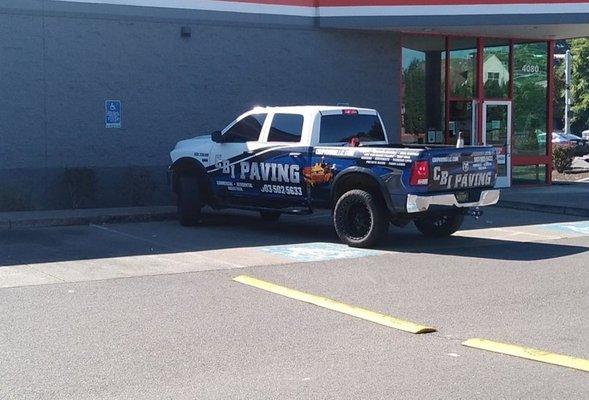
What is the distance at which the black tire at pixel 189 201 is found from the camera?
601 inches

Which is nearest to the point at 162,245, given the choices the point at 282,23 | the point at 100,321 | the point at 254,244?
the point at 254,244

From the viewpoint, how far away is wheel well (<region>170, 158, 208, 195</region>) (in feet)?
50.7

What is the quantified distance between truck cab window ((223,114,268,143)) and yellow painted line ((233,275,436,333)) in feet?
15.0

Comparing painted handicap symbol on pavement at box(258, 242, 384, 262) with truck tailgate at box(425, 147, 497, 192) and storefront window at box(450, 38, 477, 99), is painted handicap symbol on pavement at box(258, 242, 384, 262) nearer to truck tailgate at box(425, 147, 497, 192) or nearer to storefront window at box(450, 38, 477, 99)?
truck tailgate at box(425, 147, 497, 192)

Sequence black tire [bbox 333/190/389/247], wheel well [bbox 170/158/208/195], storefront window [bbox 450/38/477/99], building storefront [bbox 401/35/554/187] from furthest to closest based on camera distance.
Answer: storefront window [bbox 450/38/477/99]
building storefront [bbox 401/35/554/187]
wheel well [bbox 170/158/208/195]
black tire [bbox 333/190/389/247]

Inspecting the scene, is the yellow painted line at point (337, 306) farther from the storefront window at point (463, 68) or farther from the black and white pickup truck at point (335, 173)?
the storefront window at point (463, 68)

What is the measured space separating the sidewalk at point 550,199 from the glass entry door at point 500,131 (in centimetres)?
56

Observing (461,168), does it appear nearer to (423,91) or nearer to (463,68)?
(423,91)

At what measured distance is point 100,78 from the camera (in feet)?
59.0

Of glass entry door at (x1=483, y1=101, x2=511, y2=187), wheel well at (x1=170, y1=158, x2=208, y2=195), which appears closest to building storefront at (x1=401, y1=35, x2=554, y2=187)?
glass entry door at (x1=483, y1=101, x2=511, y2=187)

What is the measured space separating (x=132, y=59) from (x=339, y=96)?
531 cm

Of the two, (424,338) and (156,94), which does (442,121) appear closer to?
(156,94)

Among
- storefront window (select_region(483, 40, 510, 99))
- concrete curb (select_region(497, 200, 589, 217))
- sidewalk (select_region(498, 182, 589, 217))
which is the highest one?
storefront window (select_region(483, 40, 510, 99))

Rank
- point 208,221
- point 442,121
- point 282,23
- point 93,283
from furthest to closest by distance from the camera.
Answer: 1. point 442,121
2. point 282,23
3. point 208,221
4. point 93,283
